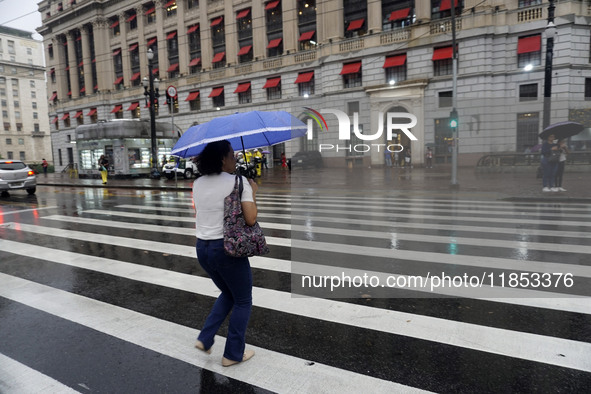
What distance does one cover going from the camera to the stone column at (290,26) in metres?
34.2

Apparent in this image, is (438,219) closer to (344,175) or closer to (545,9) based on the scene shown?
(344,175)

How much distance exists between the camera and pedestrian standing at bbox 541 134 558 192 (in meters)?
12.0

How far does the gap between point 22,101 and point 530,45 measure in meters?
112

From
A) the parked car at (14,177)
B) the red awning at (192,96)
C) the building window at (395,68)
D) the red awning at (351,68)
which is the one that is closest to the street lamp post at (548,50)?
the building window at (395,68)

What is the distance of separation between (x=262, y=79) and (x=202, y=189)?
35248mm

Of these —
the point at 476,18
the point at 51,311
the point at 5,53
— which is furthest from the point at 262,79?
the point at 5,53

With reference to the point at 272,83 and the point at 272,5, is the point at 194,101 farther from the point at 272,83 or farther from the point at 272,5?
the point at 272,5

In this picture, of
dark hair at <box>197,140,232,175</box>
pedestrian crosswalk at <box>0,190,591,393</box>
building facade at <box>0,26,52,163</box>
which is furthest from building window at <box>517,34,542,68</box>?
building facade at <box>0,26,52,163</box>

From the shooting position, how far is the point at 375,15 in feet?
97.9

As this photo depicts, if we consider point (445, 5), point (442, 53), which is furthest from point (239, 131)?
point (445, 5)

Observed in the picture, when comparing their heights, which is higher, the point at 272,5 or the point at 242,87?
the point at 272,5

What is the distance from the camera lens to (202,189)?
10.0ft

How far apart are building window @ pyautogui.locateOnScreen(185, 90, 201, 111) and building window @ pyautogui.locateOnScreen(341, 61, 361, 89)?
1733cm

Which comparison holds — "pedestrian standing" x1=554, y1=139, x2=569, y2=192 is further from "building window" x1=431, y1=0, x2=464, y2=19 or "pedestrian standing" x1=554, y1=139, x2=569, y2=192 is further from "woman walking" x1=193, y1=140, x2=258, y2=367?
"building window" x1=431, y1=0, x2=464, y2=19
